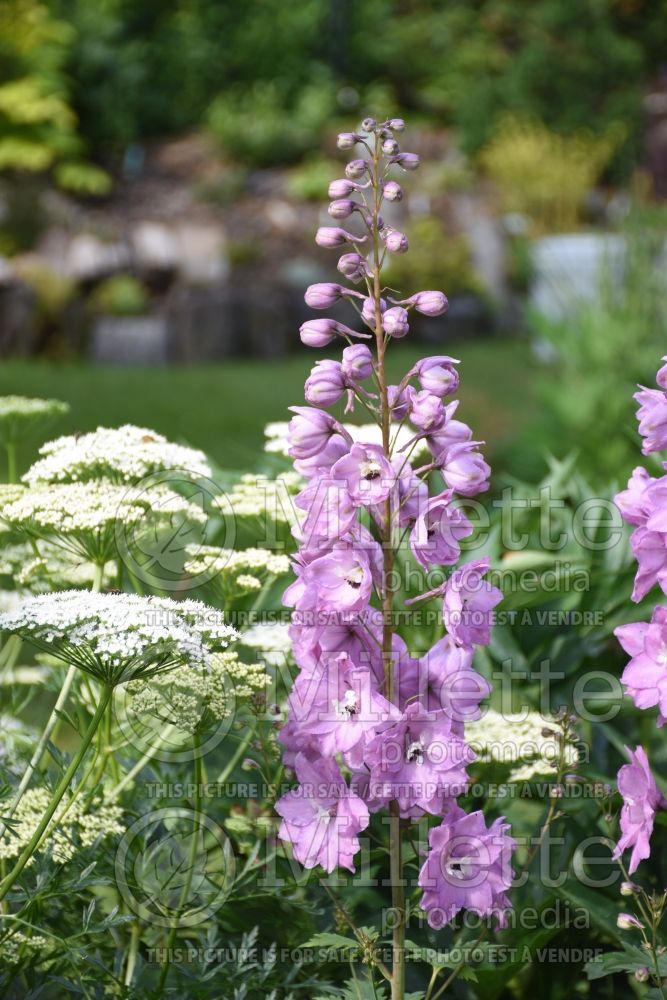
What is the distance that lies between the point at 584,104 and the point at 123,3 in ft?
18.5

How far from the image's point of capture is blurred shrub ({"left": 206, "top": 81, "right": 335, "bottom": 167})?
12.3 meters

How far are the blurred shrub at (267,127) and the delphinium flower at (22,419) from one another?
1071 centimetres

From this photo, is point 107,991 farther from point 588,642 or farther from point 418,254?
point 418,254

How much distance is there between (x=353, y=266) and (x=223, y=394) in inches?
251

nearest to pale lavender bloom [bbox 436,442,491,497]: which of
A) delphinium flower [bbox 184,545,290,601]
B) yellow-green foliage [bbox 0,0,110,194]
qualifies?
delphinium flower [bbox 184,545,290,601]

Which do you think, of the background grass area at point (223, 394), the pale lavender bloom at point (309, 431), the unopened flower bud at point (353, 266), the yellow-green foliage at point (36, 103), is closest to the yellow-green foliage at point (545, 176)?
the background grass area at point (223, 394)

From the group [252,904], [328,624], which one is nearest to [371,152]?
[328,624]

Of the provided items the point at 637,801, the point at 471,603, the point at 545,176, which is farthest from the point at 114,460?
the point at 545,176

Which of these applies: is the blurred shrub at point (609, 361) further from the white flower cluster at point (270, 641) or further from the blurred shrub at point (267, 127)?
the blurred shrub at point (267, 127)

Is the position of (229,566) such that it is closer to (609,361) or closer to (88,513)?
(88,513)

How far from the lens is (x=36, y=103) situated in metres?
11.3

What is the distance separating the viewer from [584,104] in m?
13.0

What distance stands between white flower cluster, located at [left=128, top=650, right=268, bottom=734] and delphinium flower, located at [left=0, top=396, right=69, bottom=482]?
0.59m

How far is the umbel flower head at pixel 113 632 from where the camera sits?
136 cm
